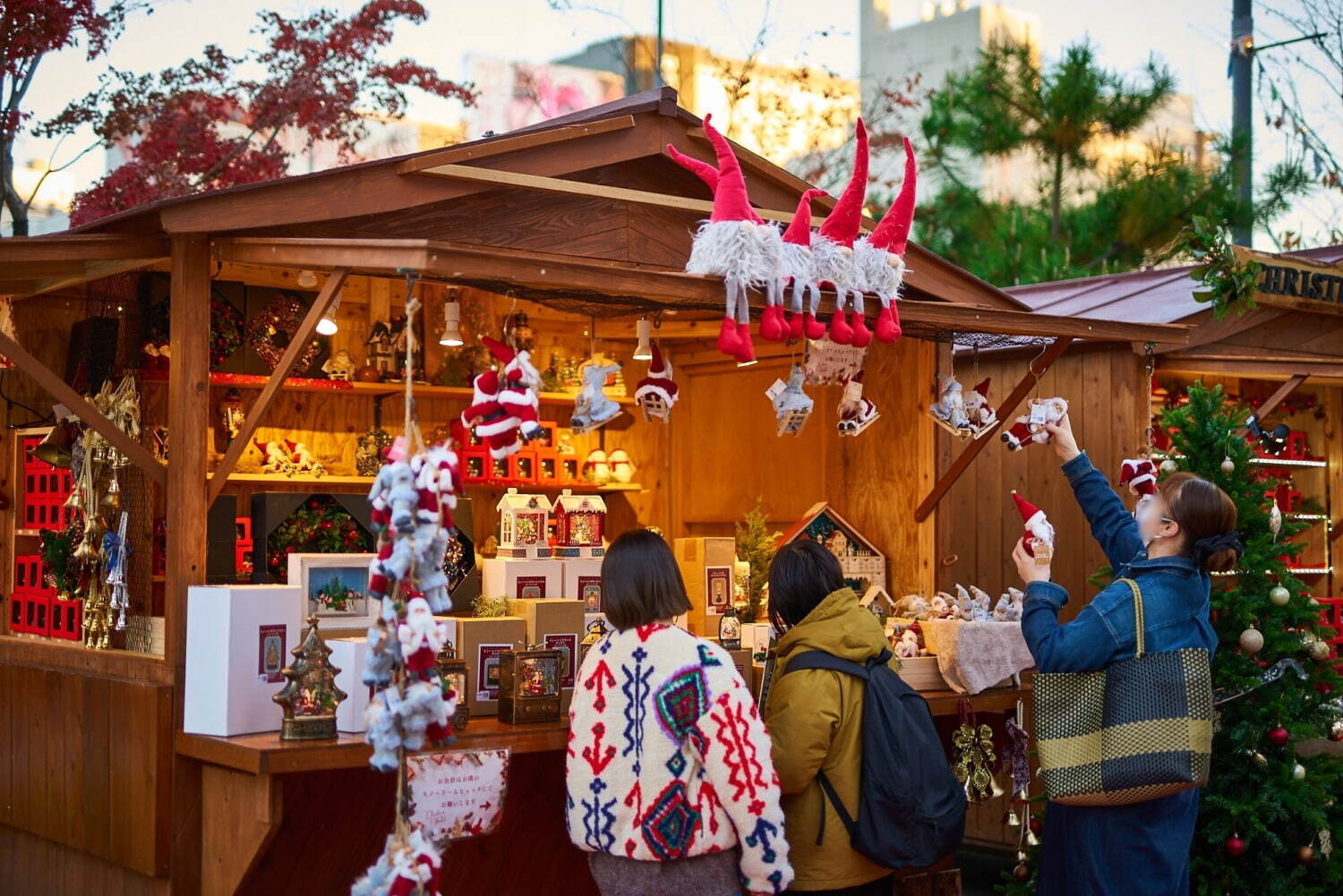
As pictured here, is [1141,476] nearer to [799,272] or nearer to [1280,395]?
[799,272]

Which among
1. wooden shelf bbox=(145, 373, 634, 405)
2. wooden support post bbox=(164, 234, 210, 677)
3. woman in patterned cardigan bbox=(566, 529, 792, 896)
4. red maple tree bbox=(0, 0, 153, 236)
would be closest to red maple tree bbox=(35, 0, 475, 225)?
red maple tree bbox=(0, 0, 153, 236)

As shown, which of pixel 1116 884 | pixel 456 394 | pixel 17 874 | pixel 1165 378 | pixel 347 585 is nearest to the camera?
pixel 1116 884

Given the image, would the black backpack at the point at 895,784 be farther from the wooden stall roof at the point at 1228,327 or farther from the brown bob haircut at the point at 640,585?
the wooden stall roof at the point at 1228,327

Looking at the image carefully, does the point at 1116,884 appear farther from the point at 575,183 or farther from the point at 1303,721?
the point at 575,183

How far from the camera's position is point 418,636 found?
4090 millimetres

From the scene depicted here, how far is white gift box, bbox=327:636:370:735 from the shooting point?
4.91 m

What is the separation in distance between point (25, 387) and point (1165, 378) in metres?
6.22

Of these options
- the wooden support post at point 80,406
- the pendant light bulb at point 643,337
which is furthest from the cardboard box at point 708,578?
the wooden support post at point 80,406

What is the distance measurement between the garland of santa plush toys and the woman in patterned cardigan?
1347mm

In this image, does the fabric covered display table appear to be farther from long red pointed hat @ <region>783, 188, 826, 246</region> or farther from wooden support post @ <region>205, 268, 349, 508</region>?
wooden support post @ <region>205, 268, 349, 508</region>

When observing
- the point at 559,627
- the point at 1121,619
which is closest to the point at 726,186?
the point at 559,627

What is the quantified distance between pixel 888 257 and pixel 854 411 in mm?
1126

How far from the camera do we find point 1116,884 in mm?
4797

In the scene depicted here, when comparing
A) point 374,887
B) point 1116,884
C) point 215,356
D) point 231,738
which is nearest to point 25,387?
point 215,356
